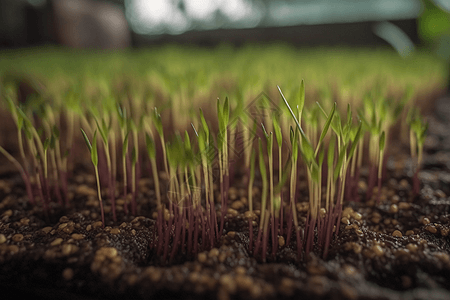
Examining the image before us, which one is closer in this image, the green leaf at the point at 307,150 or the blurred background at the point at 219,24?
the green leaf at the point at 307,150

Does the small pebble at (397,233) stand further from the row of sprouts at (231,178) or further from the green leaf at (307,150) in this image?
the green leaf at (307,150)

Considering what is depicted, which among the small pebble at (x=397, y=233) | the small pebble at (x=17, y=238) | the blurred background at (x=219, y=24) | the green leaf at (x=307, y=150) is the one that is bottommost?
the small pebble at (x=397, y=233)

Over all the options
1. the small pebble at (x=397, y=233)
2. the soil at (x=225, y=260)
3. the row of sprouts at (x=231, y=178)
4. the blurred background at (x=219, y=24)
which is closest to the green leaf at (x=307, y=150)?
the row of sprouts at (x=231, y=178)

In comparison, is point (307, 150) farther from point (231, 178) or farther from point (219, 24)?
point (219, 24)

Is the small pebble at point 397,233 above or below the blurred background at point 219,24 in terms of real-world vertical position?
below

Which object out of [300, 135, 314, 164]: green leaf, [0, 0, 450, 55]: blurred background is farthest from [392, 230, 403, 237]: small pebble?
[0, 0, 450, 55]: blurred background

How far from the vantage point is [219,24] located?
6.08 meters

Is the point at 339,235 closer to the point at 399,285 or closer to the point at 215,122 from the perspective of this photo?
the point at 399,285

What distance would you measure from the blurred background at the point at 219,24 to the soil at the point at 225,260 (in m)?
4.67

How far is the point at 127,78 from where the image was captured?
7.64ft

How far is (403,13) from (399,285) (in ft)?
18.8

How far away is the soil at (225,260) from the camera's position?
56 cm

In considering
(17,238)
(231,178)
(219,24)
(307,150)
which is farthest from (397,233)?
(219,24)

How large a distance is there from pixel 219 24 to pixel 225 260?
611 cm
